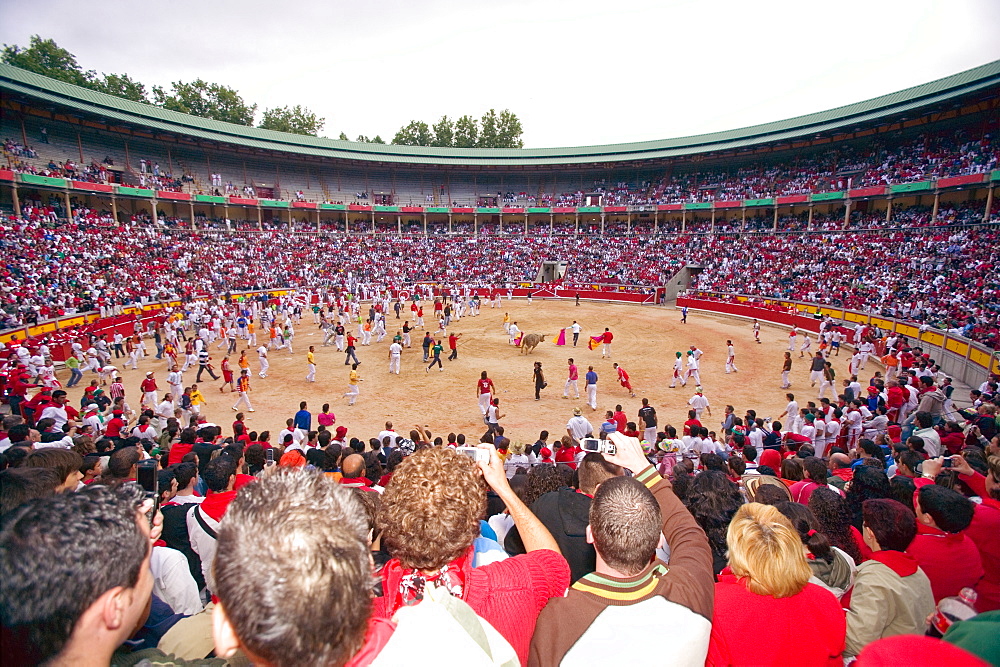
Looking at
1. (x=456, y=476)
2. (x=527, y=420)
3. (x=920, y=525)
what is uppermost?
(x=456, y=476)

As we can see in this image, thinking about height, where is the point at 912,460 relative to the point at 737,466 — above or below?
above

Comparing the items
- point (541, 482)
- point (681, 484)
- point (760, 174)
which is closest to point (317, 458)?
point (541, 482)

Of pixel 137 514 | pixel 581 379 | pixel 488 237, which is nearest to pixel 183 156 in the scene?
pixel 488 237

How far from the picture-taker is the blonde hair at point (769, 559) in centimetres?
247

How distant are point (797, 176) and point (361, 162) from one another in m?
47.1

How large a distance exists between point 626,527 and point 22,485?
4.10 m

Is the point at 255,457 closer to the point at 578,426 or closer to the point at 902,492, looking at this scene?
the point at 578,426

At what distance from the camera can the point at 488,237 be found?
57188 mm

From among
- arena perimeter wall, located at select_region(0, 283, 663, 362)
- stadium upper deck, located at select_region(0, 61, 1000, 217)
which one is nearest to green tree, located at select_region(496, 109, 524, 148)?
stadium upper deck, located at select_region(0, 61, 1000, 217)

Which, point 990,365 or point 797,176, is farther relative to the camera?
point 797,176

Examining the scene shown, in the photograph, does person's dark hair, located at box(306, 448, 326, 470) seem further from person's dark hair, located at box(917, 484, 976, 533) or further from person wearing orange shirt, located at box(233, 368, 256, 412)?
person wearing orange shirt, located at box(233, 368, 256, 412)

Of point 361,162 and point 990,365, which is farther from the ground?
point 361,162

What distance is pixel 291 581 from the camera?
48.8 inches

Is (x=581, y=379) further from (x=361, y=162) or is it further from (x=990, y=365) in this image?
(x=361, y=162)
